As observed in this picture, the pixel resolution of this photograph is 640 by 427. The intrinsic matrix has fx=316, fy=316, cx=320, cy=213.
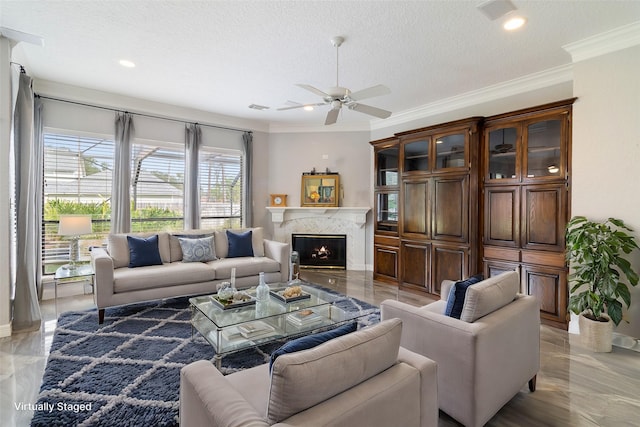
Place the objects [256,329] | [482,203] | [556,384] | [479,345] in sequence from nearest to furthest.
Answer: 1. [479,345]
2. [556,384]
3. [256,329]
4. [482,203]

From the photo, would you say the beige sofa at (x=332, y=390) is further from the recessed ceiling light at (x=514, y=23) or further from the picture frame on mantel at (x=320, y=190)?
the picture frame on mantel at (x=320, y=190)

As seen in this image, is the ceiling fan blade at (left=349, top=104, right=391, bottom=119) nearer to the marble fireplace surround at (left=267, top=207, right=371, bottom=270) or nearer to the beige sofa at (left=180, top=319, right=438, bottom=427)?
the beige sofa at (left=180, top=319, right=438, bottom=427)

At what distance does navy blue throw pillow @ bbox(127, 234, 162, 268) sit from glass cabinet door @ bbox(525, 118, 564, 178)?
4.77 meters

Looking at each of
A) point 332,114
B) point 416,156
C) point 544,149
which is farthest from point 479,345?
point 416,156

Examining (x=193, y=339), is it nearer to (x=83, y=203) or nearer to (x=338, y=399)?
(x=338, y=399)

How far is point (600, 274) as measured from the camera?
9.71 feet

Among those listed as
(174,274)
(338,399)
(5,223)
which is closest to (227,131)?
(174,274)

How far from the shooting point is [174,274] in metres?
3.92

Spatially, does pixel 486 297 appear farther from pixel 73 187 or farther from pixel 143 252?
pixel 73 187

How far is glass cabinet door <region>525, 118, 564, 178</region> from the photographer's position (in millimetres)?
3510

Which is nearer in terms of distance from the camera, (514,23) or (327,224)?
(514,23)

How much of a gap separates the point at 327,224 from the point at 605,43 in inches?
183

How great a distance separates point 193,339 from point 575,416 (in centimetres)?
305

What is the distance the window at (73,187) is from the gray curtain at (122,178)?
128mm
